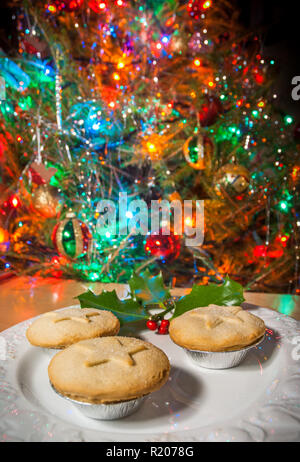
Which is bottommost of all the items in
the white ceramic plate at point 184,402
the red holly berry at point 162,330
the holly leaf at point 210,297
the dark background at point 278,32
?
the white ceramic plate at point 184,402

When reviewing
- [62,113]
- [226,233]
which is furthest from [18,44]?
[226,233]

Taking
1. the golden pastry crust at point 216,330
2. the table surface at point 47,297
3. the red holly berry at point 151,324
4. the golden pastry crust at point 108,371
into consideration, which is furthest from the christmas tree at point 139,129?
the golden pastry crust at point 108,371

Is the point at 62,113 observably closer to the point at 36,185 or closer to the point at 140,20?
the point at 36,185

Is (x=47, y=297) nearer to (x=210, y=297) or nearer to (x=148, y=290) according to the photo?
(x=148, y=290)

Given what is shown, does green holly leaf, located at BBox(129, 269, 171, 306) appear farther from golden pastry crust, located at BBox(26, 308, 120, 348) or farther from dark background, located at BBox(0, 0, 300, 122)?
dark background, located at BBox(0, 0, 300, 122)

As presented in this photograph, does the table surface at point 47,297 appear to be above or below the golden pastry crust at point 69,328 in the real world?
below

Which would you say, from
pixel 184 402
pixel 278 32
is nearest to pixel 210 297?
pixel 184 402

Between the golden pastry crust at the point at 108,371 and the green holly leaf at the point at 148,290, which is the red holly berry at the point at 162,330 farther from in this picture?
the golden pastry crust at the point at 108,371
